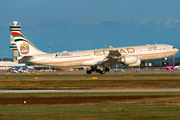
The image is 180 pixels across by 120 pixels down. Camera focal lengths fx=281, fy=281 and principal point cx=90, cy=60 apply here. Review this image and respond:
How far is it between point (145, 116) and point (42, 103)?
10.4 m

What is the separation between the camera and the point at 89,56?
58844 mm

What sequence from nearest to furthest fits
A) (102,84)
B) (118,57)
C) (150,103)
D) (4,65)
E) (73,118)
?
(73,118)
(150,103)
(102,84)
(118,57)
(4,65)

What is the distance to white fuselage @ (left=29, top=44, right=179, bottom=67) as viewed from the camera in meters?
57.7

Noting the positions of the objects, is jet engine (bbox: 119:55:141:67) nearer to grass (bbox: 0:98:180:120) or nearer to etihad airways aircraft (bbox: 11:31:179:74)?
etihad airways aircraft (bbox: 11:31:179:74)

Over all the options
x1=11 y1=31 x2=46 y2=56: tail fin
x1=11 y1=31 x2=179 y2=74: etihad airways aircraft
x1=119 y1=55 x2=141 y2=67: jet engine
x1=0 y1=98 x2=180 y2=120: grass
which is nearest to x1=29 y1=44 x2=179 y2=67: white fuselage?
x1=11 y1=31 x2=179 y2=74: etihad airways aircraft

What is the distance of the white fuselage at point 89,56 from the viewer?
57656 mm

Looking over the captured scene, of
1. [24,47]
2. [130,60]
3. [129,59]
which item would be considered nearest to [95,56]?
[129,59]

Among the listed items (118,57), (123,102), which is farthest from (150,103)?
(118,57)

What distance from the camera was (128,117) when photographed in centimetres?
1711

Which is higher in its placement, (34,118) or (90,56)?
(90,56)

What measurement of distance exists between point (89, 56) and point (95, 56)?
4.20 feet

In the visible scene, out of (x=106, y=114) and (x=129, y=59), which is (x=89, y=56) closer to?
(x=129, y=59)

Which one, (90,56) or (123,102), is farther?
(90,56)

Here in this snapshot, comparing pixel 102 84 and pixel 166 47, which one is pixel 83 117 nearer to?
pixel 102 84
